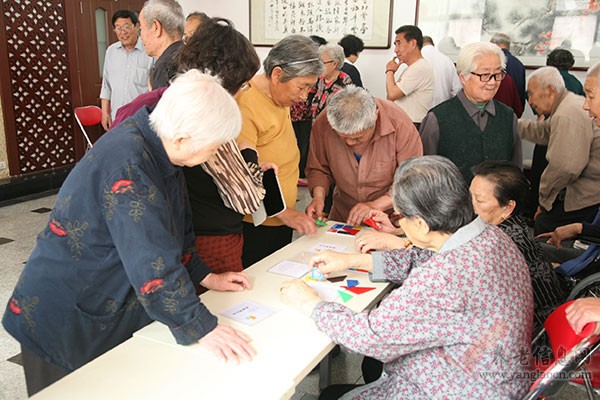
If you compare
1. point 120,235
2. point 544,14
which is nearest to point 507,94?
point 544,14

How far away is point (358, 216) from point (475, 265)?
1142 mm

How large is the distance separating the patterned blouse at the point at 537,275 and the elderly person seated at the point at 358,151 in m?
0.59

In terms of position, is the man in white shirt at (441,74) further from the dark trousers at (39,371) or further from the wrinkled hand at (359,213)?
the dark trousers at (39,371)

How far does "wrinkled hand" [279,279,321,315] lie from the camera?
1.62 meters

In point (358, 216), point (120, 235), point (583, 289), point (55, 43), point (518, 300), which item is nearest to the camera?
point (120, 235)

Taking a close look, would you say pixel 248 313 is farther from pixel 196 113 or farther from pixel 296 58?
pixel 296 58

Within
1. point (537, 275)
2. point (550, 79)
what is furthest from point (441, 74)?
point (537, 275)

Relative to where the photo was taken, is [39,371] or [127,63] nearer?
[39,371]

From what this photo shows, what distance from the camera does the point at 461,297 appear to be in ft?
4.21

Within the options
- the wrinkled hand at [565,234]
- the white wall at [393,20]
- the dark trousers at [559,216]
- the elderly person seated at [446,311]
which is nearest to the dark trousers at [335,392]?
the elderly person seated at [446,311]

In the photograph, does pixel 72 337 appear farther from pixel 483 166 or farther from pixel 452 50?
pixel 452 50

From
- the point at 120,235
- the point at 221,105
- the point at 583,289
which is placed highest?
the point at 221,105

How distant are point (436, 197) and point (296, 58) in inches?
40.0

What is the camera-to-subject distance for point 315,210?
2.52 m
